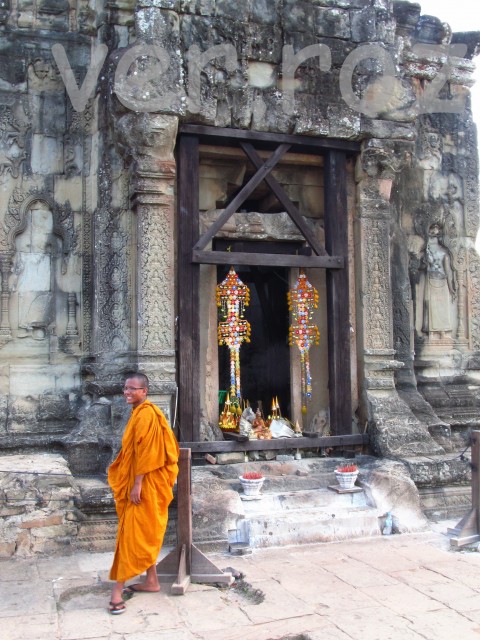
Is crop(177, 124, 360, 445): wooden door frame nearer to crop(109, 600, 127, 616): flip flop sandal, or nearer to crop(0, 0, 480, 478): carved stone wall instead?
crop(0, 0, 480, 478): carved stone wall

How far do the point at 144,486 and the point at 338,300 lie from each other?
3.47 meters

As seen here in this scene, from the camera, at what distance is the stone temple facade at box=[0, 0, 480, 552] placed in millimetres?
6684

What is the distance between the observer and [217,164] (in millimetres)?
7562

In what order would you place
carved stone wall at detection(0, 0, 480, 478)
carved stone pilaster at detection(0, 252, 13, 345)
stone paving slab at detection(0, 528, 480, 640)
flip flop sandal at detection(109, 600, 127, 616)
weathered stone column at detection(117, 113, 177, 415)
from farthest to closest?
carved stone pilaster at detection(0, 252, 13, 345) < carved stone wall at detection(0, 0, 480, 478) < weathered stone column at detection(117, 113, 177, 415) < flip flop sandal at detection(109, 600, 127, 616) < stone paving slab at detection(0, 528, 480, 640)

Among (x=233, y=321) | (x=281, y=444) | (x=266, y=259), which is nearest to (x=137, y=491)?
(x=281, y=444)

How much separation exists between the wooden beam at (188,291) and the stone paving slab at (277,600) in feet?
5.29

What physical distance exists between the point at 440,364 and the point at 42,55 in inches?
232

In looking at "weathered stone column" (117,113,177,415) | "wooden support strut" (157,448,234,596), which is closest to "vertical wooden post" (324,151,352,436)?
"weathered stone column" (117,113,177,415)

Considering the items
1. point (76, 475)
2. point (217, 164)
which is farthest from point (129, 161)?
point (76, 475)

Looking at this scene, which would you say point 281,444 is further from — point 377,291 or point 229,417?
point 377,291

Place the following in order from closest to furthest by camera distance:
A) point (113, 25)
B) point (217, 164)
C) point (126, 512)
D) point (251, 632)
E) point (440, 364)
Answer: point (251, 632) → point (126, 512) → point (113, 25) → point (217, 164) → point (440, 364)

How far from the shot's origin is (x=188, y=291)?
22.4ft

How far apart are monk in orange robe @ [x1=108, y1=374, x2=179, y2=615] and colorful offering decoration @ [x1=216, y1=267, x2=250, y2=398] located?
8.52 feet

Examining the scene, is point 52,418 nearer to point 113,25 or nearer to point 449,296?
point 113,25
